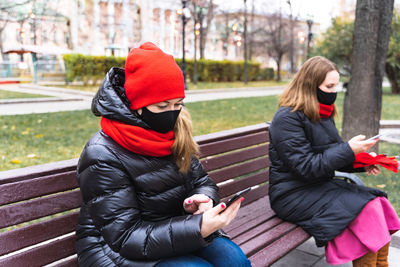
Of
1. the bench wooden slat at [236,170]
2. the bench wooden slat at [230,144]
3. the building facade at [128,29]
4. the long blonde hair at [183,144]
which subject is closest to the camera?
the long blonde hair at [183,144]

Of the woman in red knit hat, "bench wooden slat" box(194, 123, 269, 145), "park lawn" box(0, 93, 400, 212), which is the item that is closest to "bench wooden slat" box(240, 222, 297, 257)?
the woman in red knit hat

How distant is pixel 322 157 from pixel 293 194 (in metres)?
0.34

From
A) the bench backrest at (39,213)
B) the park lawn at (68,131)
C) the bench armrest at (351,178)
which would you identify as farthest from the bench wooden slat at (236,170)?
the park lawn at (68,131)

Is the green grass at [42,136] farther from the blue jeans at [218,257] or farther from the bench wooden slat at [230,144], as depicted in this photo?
the blue jeans at [218,257]

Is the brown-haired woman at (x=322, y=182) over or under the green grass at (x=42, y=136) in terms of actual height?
over

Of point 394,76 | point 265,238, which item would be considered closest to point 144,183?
point 265,238

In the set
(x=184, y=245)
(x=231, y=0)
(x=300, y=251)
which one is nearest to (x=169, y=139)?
(x=184, y=245)

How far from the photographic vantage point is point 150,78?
1.91m

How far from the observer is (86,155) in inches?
75.5

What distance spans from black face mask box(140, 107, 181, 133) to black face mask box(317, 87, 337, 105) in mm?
1317

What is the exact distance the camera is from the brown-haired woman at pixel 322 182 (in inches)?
103

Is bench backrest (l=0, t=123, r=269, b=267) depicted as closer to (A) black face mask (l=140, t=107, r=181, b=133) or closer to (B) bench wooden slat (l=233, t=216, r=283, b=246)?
(A) black face mask (l=140, t=107, r=181, b=133)

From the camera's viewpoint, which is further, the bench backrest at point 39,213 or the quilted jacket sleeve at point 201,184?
the quilted jacket sleeve at point 201,184

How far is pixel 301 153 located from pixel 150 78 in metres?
1.31
